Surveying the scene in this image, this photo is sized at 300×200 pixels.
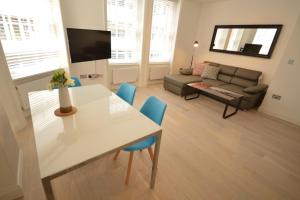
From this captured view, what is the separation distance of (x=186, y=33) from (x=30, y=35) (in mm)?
4174

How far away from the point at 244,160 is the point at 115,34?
3758mm

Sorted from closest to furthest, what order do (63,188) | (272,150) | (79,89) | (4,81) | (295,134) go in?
(63,188), (79,89), (4,81), (272,150), (295,134)

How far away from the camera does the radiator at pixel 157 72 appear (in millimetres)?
4652

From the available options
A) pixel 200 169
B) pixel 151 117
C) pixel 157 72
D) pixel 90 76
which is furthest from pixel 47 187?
pixel 157 72

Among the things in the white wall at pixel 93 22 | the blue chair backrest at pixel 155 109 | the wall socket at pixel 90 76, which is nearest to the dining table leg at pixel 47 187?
the blue chair backrest at pixel 155 109

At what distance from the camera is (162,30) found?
14.7 ft

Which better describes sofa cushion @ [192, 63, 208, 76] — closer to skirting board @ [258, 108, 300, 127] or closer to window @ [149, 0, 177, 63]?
window @ [149, 0, 177, 63]

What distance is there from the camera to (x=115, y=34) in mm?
3744

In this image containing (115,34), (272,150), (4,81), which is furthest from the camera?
(115,34)

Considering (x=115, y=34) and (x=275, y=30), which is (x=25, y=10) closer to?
(x=115, y=34)

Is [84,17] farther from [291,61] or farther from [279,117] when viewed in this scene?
[279,117]

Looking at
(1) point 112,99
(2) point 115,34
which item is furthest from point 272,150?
(2) point 115,34

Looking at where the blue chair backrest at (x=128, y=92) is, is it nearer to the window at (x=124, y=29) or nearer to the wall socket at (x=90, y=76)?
the wall socket at (x=90, y=76)

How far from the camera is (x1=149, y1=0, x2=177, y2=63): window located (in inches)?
164
